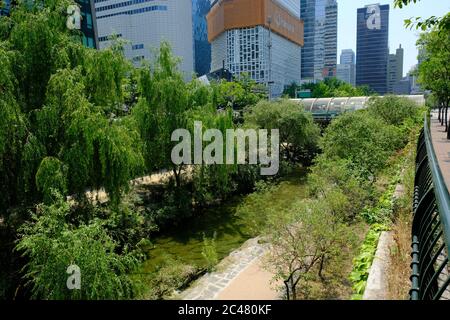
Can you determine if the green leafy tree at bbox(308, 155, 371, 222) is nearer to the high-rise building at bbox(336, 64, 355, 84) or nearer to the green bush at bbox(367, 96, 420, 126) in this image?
the green bush at bbox(367, 96, 420, 126)

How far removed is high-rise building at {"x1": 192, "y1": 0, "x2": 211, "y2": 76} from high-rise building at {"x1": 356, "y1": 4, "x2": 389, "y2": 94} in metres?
45.6

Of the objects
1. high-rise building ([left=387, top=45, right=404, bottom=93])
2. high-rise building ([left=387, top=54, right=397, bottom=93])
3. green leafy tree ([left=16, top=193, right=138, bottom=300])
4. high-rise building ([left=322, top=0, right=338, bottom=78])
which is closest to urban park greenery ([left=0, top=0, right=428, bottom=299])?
green leafy tree ([left=16, top=193, right=138, bottom=300])

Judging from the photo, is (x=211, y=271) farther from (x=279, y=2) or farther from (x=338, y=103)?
(x=279, y=2)

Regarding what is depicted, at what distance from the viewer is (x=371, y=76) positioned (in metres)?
110

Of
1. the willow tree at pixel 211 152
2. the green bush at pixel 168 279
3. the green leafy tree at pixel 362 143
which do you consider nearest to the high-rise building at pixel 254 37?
the green leafy tree at pixel 362 143

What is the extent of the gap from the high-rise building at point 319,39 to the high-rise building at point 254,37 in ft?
70.9

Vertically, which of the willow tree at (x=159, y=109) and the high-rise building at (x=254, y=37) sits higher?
the high-rise building at (x=254, y=37)

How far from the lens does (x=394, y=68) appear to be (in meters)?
111

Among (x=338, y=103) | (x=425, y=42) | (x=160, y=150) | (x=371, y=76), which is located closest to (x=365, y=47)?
(x=371, y=76)

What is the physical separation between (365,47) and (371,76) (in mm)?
9094

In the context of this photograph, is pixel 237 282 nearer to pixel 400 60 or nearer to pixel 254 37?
pixel 254 37

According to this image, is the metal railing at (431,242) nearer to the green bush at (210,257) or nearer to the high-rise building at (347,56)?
the green bush at (210,257)

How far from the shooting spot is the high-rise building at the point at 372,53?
104438mm

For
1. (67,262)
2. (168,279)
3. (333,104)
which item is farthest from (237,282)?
(333,104)
